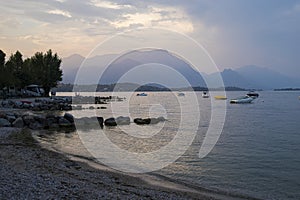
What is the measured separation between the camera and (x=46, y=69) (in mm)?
78875

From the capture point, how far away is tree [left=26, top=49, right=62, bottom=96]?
76.6 m

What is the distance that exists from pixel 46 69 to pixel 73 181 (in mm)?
72262

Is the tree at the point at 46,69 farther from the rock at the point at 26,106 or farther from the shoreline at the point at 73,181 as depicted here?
the shoreline at the point at 73,181

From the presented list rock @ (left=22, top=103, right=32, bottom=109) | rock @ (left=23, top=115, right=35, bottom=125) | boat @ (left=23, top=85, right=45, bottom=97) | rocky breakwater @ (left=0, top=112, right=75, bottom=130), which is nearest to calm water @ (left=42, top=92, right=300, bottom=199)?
rocky breakwater @ (left=0, top=112, right=75, bottom=130)

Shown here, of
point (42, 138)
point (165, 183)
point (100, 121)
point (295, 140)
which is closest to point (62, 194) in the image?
point (165, 183)

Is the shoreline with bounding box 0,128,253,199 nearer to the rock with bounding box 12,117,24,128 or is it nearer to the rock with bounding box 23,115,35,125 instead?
the rock with bounding box 12,117,24,128

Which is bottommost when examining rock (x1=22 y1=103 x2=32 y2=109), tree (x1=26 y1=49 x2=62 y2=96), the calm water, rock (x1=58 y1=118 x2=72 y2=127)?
the calm water

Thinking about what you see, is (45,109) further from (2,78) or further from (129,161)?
(129,161)

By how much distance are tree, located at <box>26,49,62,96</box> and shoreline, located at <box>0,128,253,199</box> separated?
63.0 meters

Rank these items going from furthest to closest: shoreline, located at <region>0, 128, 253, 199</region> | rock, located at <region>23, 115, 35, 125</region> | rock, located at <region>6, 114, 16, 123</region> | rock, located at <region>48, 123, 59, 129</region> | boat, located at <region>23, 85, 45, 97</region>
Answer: boat, located at <region>23, 85, 45, 97</region> < rock, located at <region>48, 123, 59, 129</region> < rock, located at <region>6, 114, 16, 123</region> < rock, located at <region>23, 115, 35, 125</region> < shoreline, located at <region>0, 128, 253, 199</region>

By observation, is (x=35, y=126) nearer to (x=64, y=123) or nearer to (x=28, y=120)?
(x=28, y=120)

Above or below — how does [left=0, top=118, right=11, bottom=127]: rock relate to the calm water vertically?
above

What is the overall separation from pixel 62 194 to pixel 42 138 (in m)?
15.9

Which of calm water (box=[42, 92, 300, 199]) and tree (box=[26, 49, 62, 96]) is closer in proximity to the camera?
calm water (box=[42, 92, 300, 199])
